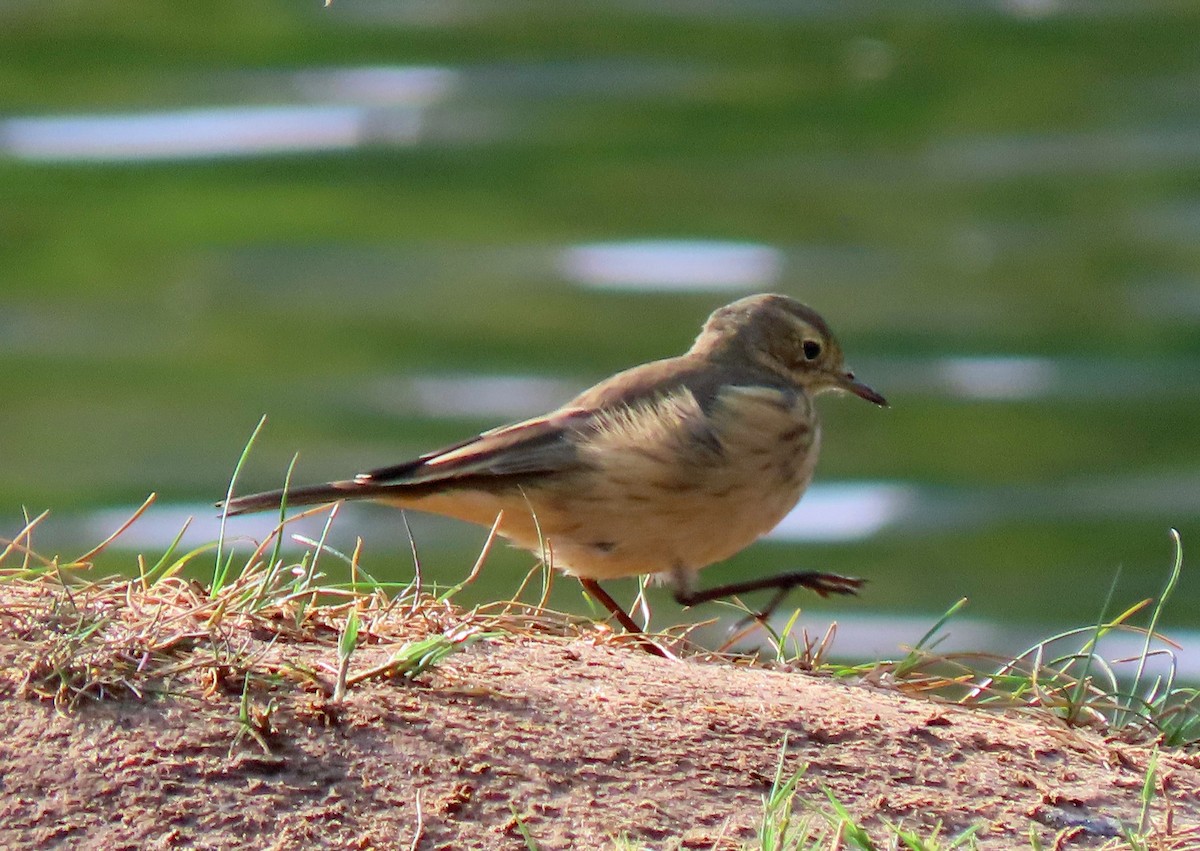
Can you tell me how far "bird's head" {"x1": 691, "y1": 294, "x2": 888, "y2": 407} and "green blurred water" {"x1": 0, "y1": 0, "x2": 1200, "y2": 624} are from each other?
36.2ft

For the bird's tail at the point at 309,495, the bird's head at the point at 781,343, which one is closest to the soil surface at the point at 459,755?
the bird's tail at the point at 309,495

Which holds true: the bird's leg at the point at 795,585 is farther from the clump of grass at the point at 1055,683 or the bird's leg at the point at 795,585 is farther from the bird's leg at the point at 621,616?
the clump of grass at the point at 1055,683

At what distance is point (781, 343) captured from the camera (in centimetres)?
763

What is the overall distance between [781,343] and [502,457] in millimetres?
1526

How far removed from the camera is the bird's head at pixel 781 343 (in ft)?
25.0

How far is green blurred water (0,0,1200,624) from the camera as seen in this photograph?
63.5 ft

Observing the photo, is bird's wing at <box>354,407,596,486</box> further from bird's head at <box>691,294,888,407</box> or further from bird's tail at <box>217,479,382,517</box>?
bird's head at <box>691,294,888,407</box>

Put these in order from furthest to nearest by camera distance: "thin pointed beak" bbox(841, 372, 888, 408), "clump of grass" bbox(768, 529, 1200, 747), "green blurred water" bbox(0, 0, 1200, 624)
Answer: "green blurred water" bbox(0, 0, 1200, 624) < "thin pointed beak" bbox(841, 372, 888, 408) < "clump of grass" bbox(768, 529, 1200, 747)

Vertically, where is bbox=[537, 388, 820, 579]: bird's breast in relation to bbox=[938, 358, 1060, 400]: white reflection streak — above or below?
above

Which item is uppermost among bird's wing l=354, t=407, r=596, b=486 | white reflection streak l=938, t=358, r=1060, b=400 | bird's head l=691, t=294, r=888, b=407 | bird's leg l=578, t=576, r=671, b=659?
bird's head l=691, t=294, r=888, b=407

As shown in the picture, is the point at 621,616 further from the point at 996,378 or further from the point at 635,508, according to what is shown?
the point at 996,378

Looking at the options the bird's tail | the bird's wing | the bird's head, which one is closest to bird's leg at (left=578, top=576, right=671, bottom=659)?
the bird's wing

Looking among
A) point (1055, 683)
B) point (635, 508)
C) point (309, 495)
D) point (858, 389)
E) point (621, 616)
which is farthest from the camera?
point (858, 389)

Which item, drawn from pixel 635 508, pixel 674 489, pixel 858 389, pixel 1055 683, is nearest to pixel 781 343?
pixel 858 389
